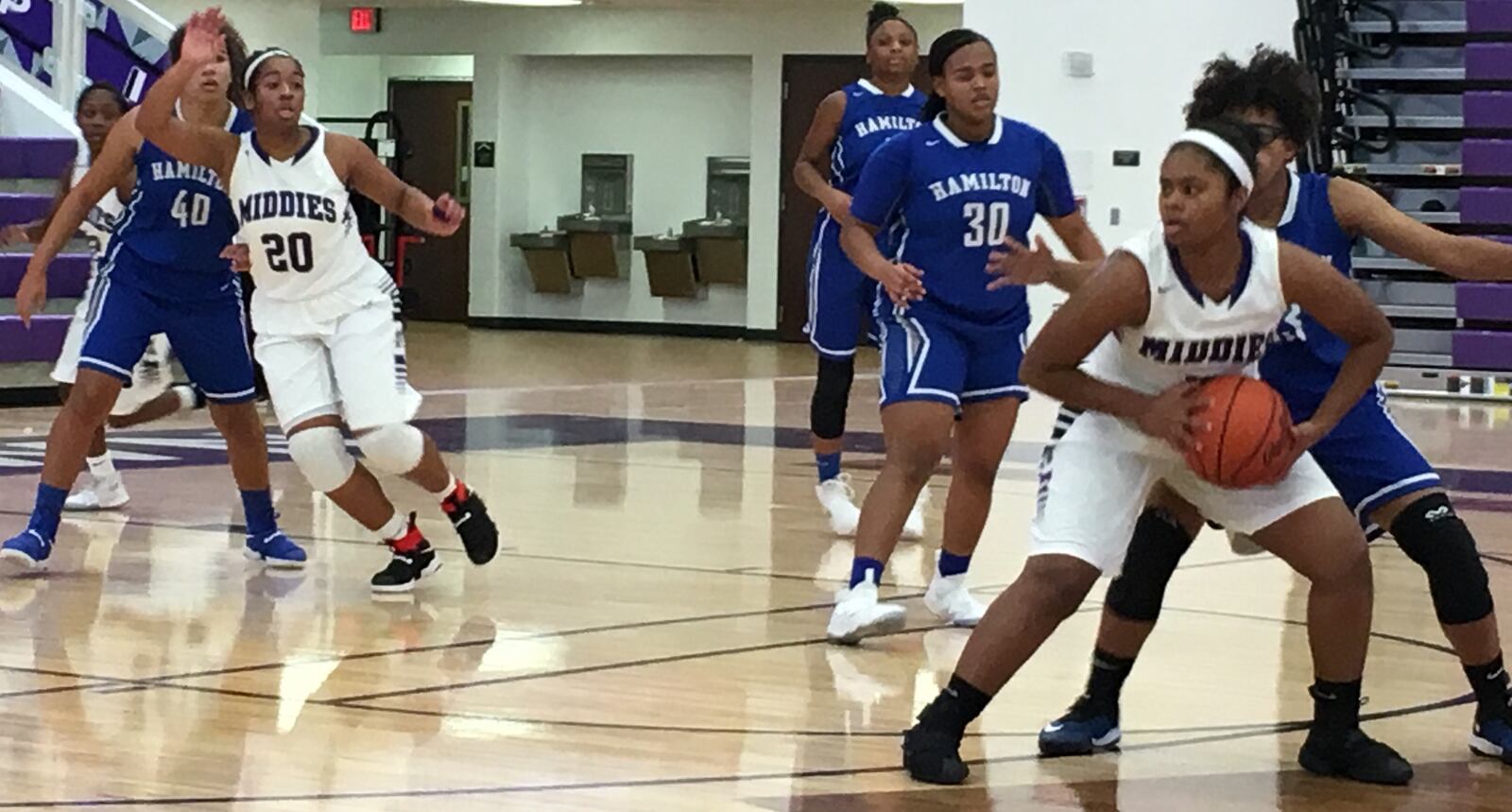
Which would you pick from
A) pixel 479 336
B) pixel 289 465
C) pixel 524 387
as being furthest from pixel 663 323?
pixel 289 465

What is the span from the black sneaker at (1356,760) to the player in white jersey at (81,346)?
3976 millimetres

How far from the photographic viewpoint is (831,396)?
27.0 ft

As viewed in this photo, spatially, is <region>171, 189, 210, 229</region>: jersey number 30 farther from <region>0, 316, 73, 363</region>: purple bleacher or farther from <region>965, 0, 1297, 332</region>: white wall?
<region>965, 0, 1297, 332</region>: white wall

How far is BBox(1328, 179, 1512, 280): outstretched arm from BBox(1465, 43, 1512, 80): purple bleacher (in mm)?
12221

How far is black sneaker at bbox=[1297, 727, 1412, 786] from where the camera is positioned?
434 cm

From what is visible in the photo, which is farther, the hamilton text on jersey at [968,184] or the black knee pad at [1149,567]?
the hamilton text on jersey at [968,184]

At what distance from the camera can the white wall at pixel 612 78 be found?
2156cm

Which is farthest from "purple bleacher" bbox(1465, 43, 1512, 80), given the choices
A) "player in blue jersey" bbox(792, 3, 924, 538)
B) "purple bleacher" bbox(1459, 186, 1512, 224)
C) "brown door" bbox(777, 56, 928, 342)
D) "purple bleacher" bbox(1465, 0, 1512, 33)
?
"player in blue jersey" bbox(792, 3, 924, 538)

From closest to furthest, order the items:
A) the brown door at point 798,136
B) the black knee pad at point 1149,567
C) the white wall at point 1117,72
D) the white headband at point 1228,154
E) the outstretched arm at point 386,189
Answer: the white headband at point 1228,154 < the black knee pad at point 1149,567 < the outstretched arm at point 386,189 < the white wall at point 1117,72 < the brown door at point 798,136

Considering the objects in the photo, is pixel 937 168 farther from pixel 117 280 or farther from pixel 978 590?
pixel 117 280

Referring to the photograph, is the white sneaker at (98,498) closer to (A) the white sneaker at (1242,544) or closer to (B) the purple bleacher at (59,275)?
(B) the purple bleacher at (59,275)

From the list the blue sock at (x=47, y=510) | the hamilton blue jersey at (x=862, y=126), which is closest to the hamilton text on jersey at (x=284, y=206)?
the blue sock at (x=47, y=510)

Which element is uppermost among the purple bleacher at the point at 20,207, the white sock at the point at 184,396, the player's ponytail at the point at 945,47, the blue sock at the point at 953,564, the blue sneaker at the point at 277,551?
the player's ponytail at the point at 945,47

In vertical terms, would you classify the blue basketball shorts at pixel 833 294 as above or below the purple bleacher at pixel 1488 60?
below
